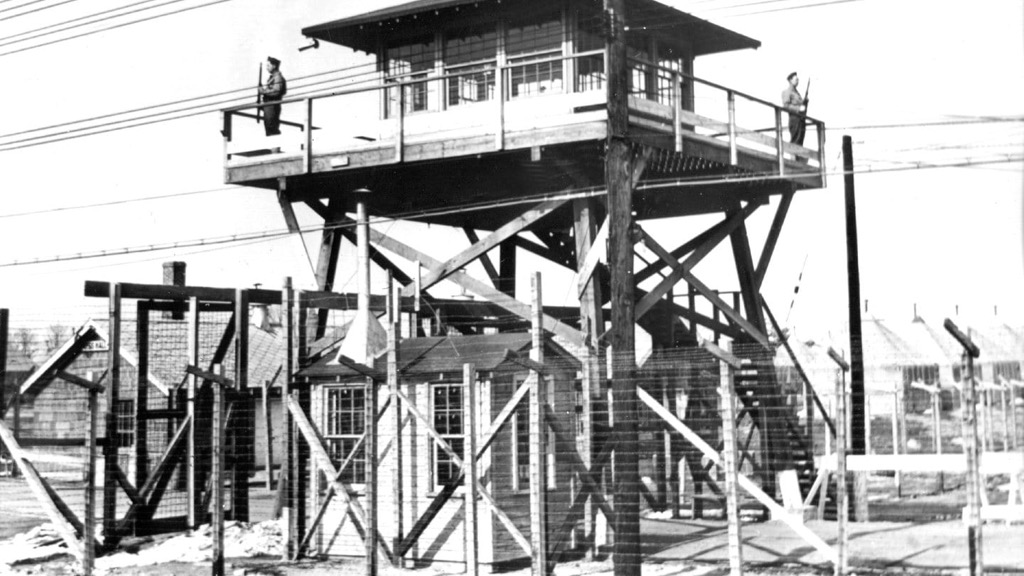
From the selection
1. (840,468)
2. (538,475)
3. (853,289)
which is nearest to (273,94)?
(538,475)

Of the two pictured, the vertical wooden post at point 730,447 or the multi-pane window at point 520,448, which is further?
the multi-pane window at point 520,448

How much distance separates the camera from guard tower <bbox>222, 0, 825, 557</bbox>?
18.3m

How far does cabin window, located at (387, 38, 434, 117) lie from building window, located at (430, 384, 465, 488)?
5.12 meters

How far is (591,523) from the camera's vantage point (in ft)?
60.2

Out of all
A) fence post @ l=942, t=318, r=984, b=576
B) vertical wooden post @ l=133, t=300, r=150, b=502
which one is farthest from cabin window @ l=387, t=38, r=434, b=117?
fence post @ l=942, t=318, r=984, b=576

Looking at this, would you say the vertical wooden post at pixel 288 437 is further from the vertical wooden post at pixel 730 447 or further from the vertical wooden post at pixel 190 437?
the vertical wooden post at pixel 730 447

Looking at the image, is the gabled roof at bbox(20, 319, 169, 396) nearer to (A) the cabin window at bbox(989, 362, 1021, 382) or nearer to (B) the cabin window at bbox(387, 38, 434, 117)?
(B) the cabin window at bbox(387, 38, 434, 117)

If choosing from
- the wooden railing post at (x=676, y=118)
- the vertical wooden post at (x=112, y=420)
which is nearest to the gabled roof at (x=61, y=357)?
the vertical wooden post at (x=112, y=420)

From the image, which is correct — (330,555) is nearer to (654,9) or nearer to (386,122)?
(386,122)

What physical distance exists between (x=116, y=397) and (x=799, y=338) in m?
13.6

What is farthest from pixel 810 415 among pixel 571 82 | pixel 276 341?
pixel 276 341

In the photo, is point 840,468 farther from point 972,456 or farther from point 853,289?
point 853,289

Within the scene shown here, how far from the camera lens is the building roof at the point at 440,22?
20484 mm

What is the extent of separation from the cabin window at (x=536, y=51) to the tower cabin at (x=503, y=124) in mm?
23
